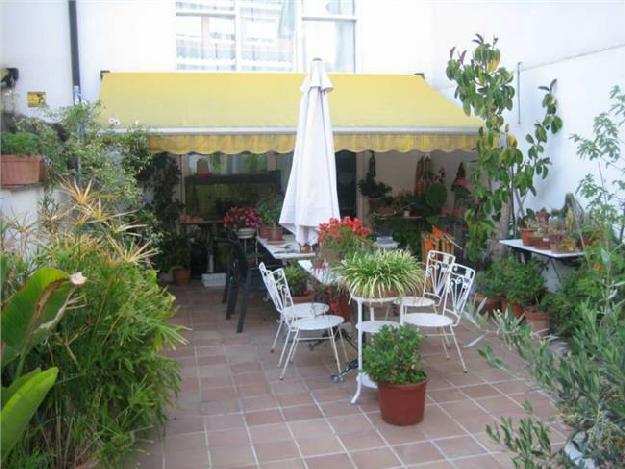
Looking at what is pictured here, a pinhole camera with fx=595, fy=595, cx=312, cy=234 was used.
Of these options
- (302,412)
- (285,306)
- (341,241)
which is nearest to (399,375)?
(302,412)

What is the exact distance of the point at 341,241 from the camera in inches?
249

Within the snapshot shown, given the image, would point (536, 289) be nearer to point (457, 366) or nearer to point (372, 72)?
point (457, 366)

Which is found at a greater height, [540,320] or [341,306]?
[341,306]

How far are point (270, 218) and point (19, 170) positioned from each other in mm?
4265

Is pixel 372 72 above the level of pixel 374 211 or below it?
above

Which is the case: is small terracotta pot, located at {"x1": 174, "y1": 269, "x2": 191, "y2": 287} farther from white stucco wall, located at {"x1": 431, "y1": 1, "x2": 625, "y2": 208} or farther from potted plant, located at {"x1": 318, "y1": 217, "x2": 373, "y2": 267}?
white stucco wall, located at {"x1": 431, "y1": 1, "x2": 625, "y2": 208}

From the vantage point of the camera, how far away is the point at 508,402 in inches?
226

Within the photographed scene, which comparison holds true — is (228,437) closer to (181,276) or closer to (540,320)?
(540,320)

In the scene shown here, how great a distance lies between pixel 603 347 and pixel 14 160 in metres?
5.82

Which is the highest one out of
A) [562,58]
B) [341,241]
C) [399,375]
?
[562,58]

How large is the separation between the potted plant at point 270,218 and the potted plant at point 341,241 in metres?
2.95

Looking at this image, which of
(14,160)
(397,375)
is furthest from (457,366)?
(14,160)

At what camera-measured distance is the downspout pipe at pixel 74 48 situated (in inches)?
409

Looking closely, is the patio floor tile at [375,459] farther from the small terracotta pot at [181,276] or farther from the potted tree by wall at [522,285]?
the small terracotta pot at [181,276]
